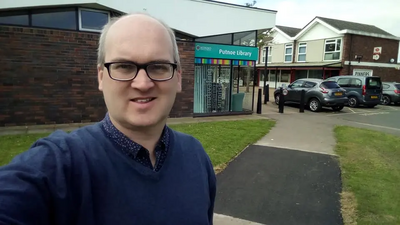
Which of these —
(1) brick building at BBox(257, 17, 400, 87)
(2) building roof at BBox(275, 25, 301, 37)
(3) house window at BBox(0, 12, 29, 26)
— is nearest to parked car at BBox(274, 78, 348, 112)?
(1) brick building at BBox(257, 17, 400, 87)

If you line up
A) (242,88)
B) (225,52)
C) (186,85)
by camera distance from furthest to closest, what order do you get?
(242,88)
(225,52)
(186,85)

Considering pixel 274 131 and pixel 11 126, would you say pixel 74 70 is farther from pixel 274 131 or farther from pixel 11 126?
pixel 274 131

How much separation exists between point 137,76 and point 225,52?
10.1 m

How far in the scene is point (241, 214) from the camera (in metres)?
3.46

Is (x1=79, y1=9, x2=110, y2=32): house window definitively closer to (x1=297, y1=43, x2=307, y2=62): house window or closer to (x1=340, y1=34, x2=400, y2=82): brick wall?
(x1=340, y1=34, x2=400, y2=82): brick wall

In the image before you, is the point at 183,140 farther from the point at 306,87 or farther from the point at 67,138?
the point at 306,87

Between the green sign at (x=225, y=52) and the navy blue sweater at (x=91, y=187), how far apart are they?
952 cm

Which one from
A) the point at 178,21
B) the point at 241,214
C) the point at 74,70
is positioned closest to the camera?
the point at 241,214

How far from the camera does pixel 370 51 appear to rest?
26312 millimetres

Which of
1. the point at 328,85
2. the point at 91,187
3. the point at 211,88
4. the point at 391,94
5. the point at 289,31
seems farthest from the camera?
the point at 289,31

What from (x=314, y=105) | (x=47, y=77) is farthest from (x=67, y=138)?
(x=314, y=105)

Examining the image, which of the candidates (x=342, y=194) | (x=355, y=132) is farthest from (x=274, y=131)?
(x=342, y=194)

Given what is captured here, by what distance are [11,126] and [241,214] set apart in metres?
7.62

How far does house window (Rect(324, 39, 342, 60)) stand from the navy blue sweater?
29.6 m
